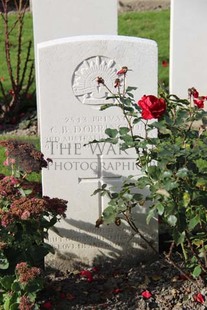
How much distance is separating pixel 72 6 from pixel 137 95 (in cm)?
231

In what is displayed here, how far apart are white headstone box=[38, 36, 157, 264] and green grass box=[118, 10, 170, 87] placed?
13.5 ft

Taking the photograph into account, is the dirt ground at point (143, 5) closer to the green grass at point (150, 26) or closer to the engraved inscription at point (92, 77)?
the green grass at point (150, 26)

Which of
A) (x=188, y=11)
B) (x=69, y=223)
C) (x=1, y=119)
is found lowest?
(x=69, y=223)

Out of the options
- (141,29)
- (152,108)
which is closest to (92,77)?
(152,108)

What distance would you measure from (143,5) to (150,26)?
1.01 m

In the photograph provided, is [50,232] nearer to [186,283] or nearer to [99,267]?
[99,267]

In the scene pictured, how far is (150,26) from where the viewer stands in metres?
9.12


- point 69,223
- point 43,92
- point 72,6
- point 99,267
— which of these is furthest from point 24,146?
point 72,6

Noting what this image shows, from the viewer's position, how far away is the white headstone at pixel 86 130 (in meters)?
3.96

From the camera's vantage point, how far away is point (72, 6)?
6.13 meters

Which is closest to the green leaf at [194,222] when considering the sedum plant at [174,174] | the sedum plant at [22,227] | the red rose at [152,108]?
the sedum plant at [174,174]

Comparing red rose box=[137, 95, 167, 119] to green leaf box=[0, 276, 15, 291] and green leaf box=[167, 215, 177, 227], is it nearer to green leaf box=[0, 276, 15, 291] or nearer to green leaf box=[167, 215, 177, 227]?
green leaf box=[167, 215, 177, 227]

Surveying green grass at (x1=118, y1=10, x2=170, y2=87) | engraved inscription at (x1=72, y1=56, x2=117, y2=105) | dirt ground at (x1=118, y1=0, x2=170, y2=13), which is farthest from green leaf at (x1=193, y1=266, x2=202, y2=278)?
dirt ground at (x1=118, y1=0, x2=170, y2=13)

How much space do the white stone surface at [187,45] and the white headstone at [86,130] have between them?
93.7 inches
